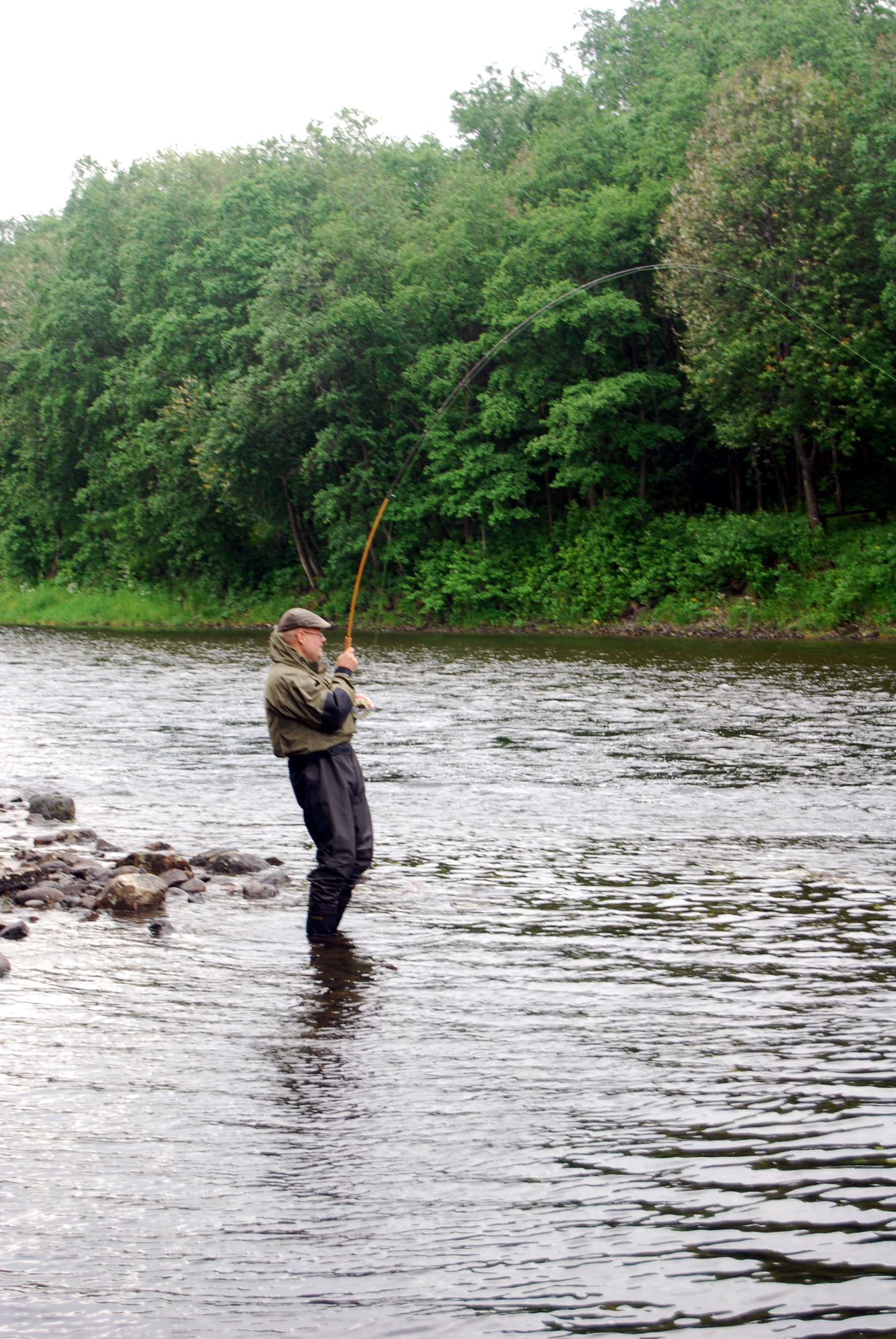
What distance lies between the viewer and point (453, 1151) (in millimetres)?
4789

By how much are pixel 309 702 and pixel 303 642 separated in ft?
1.32

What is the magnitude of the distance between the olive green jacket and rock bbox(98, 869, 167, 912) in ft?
5.11

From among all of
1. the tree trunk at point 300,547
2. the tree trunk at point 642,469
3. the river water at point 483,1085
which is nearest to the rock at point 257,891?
the river water at point 483,1085

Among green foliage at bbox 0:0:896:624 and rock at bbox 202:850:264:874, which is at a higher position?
green foliage at bbox 0:0:896:624

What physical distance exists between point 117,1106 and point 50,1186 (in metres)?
0.71

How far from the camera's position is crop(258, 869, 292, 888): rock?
30.1ft

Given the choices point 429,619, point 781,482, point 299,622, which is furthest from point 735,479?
point 299,622

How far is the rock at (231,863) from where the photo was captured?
952 cm

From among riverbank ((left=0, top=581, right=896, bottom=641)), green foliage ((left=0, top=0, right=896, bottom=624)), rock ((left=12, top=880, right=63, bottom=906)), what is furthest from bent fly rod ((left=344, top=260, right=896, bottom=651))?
riverbank ((left=0, top=581, right=896, bottom=641))

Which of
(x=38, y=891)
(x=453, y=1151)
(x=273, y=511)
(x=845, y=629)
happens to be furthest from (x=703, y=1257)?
(x=273, y=511)

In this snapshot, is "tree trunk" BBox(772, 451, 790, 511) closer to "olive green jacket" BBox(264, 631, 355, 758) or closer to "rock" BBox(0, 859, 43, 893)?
"rock" BBox(0, 859, 43, 893)

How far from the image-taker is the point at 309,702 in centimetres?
757

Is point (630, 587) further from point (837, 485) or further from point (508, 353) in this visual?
point (508, 353)

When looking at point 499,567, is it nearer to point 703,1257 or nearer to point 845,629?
point 845,629
